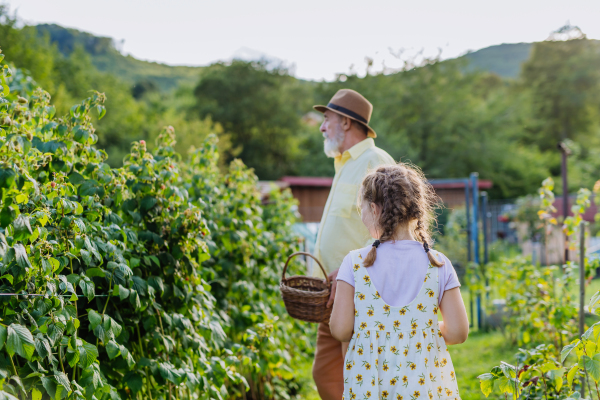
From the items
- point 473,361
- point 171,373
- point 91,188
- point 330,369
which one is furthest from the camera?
point 473,361

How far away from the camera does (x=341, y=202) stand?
261cm

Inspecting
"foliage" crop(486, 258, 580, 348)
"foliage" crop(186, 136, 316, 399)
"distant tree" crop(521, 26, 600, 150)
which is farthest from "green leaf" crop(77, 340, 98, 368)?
"distant tree" crop(521, 26, 600, 150)

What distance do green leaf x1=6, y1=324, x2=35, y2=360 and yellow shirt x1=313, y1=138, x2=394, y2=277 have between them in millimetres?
1560

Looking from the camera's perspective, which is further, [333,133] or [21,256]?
[333,133]

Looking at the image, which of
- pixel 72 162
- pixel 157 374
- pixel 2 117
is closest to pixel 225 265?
pixel 157 374

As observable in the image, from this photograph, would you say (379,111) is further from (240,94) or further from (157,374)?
(157,374)

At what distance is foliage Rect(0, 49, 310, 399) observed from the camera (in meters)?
1.38

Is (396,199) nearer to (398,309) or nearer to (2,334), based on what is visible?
(398,309)

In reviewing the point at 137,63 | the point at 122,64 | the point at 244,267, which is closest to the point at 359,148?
the point at 244,267

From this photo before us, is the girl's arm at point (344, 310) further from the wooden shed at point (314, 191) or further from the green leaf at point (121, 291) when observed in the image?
the wooden shed at point (314, 191)

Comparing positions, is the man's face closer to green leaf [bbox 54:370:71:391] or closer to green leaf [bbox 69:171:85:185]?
green leaf [bbox 69:171:85:185]

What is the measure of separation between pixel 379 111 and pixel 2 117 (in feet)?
90.4

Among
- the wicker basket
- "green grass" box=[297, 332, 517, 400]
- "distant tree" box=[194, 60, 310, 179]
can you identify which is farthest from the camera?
"distant tree" box=[194, 60, 310, 179]

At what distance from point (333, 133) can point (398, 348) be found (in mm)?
1508
